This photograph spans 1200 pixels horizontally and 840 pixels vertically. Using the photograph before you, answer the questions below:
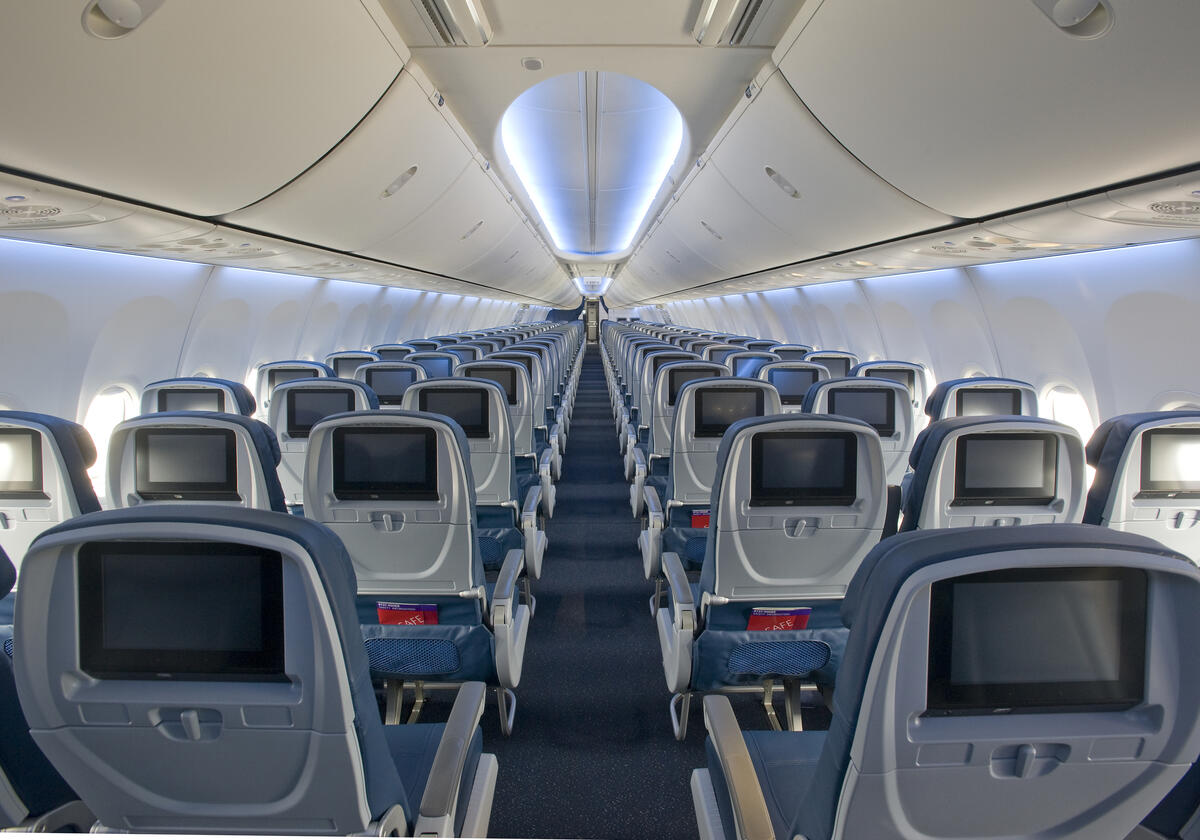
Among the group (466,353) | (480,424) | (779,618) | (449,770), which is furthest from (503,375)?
(449,770)

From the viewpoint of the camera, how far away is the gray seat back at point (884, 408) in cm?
469

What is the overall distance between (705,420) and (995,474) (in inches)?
79.0

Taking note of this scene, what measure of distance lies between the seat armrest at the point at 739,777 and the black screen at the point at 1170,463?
2.41 m

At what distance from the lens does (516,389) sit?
6117mm

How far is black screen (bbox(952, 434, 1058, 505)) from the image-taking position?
2.97 m

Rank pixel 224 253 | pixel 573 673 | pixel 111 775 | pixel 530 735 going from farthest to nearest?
pixel 224 253 < pixel 573 673 < pixel 530 735 < pixel 111 775

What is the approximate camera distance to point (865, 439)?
9.02 feet

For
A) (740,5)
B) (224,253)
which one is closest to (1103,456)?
(740,5)

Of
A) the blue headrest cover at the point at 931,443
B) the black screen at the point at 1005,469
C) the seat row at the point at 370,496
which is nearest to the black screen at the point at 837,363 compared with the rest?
the black screen at the point at 1005,469

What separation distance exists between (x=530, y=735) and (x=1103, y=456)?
2.97 m

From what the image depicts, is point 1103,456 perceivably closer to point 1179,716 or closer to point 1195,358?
point 1179,716

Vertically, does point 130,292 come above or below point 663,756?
above

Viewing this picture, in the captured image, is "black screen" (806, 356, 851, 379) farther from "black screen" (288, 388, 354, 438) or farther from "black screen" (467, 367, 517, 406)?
"black screen" (288, 388, 354, 438)

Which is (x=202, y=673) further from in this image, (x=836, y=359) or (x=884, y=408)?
(x=836, y=359)
